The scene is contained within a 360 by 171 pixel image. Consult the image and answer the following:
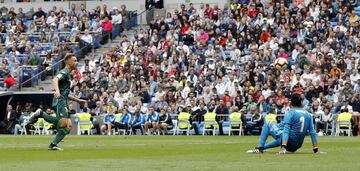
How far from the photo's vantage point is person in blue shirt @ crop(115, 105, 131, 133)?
139ft

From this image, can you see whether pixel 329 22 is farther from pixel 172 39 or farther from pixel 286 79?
pixel 172 39

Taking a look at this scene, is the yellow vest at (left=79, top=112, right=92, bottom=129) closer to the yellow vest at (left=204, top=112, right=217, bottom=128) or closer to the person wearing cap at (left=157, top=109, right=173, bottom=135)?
the person wearing cap at (left=157, top=109, right=173, bottom=135)

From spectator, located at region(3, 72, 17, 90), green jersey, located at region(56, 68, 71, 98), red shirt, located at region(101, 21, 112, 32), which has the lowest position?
spectator, located at region(3, 72, 17, 90)

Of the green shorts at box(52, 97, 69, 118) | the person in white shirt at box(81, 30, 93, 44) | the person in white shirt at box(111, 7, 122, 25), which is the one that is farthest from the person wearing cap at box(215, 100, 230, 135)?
the green shorts at box(52, 97, 69, 118)

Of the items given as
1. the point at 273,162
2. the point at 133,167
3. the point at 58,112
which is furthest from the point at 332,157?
the point at 58,112

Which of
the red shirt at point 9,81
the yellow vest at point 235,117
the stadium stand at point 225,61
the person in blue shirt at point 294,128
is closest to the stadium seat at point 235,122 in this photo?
the yellow vest at point 235,117

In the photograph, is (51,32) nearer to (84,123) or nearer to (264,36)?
(84,123)

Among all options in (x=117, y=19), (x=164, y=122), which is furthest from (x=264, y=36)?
(x=117, y=19)

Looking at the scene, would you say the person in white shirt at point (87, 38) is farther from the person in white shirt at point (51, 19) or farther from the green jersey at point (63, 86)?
the green jersey at point (63, 86)

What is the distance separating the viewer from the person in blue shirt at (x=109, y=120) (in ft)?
140

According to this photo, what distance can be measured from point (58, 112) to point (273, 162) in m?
6.03

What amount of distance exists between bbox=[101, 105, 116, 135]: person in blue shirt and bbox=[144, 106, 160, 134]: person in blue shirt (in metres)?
1.64

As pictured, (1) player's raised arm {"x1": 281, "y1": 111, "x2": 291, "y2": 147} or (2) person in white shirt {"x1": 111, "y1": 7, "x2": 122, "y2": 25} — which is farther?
(2) person in white shirt {"x1": 111, "y1": 7, "x2": 122, "y2": 25}

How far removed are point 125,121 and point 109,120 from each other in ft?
2.55
